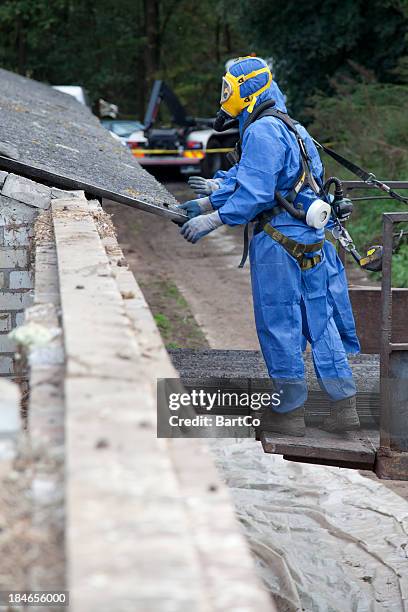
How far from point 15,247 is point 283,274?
5.21 ft

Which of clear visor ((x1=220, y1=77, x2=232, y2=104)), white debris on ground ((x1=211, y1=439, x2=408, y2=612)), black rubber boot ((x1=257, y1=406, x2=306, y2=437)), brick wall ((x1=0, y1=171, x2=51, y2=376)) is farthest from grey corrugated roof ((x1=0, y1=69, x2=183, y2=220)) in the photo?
white debris on ground ((x1=211, y1=439, x2=408, y2=612))

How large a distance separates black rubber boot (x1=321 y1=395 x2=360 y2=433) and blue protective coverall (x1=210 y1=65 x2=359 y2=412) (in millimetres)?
50

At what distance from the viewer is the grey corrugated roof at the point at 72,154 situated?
598 cm

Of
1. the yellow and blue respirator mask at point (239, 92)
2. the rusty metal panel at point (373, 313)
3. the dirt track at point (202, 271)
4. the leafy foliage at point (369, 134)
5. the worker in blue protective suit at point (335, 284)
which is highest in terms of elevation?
the yellow and blue respirator mask at point (239, 92)

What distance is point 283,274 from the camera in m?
4.93

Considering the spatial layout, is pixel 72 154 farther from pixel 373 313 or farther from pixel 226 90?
pixel 226 90

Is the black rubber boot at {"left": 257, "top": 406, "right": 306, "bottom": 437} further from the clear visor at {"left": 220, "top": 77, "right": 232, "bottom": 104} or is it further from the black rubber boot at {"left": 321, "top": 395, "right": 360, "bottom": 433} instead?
the clear visor at {"left": 220, "top": 77, "right": 232, "bottom": 104}

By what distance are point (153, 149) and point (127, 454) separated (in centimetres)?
1987

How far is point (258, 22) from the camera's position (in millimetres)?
20891

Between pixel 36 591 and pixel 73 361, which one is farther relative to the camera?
pixel 73 361

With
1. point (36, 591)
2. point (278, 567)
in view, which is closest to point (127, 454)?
point (36, 591)

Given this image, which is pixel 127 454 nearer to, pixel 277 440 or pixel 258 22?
pixel 277 440

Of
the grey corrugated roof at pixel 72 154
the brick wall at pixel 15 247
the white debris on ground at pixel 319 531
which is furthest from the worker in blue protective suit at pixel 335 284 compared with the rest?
the white debris on ground at pixel 319 531

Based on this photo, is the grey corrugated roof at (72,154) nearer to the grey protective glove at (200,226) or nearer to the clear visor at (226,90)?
the grey protective glove at (200,226)
